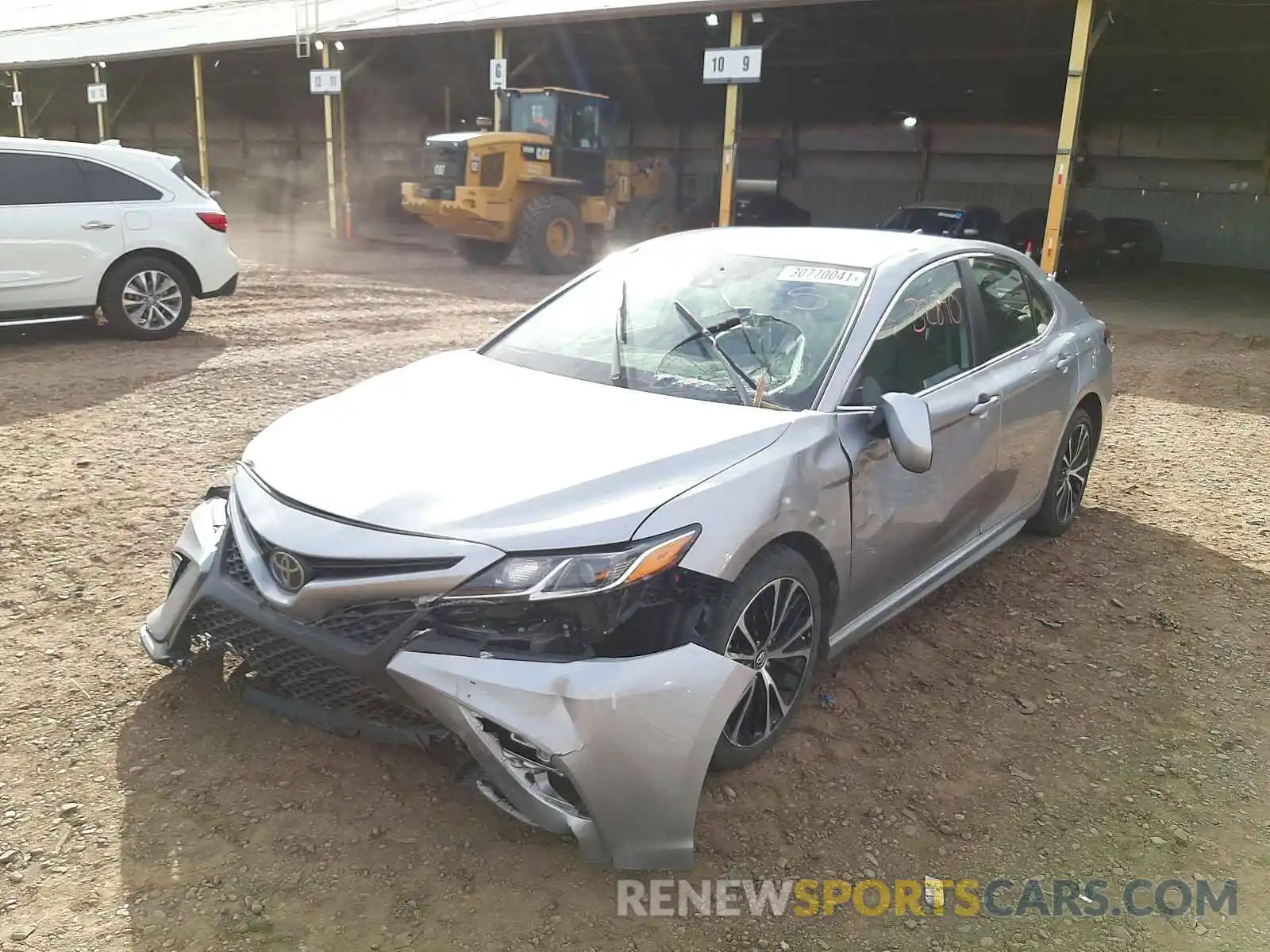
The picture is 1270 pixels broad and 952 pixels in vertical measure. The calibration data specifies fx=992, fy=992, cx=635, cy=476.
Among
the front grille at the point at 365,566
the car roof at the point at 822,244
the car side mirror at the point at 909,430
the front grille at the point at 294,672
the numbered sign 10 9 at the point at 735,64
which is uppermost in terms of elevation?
the numbered sign 10 9 at the point at 735,64

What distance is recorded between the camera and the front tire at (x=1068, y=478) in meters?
4.68

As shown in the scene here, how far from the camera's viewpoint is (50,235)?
7930mm

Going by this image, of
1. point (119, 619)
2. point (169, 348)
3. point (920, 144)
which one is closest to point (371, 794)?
point (119, 619)

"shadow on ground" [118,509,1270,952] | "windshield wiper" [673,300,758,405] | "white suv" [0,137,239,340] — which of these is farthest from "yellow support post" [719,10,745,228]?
"shadow on ground" [118,509,1270,952]

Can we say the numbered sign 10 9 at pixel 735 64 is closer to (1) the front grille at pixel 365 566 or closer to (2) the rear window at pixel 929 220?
(2) the rear window at pixel 929 220

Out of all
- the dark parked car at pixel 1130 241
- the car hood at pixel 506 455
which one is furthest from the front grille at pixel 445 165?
the dark parked car at pixel 1130 241

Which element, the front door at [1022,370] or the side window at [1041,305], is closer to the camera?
the front door at [1022,370]

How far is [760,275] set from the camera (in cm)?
361

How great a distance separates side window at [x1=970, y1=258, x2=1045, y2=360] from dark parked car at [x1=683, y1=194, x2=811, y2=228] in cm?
1700

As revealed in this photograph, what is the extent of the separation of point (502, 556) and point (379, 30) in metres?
20.4

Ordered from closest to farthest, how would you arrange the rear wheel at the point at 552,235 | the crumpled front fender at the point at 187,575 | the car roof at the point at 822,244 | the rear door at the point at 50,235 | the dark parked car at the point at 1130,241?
the crumpled front fender at the point at 187,575 → the car roof at the point at 822,244 → the rear door at the point at 50,235 → the rear wheel at the point at 552,235 → the dark parked car at the point at 1130,241

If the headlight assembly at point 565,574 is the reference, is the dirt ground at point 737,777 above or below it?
below

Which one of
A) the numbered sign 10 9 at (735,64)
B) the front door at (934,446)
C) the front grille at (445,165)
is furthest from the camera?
the front grille at (445,165)

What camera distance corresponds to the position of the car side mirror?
2898 millimetres
